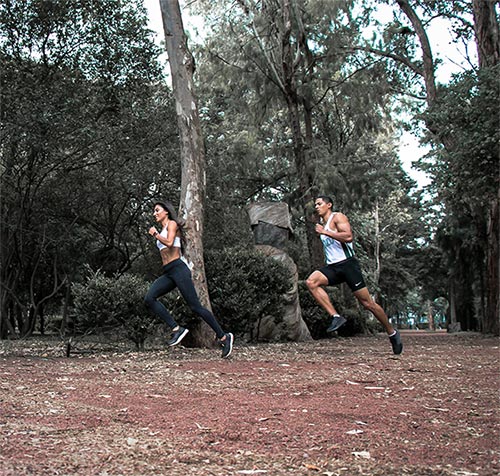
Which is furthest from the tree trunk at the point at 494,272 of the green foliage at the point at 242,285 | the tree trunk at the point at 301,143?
the green foliage at the point at 242,285

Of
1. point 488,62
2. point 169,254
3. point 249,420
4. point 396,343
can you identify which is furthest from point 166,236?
point 488,62

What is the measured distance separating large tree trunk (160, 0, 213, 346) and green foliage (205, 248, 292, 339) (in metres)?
0.94

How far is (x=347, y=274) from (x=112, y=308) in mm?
3592

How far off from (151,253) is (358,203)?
6.51 m

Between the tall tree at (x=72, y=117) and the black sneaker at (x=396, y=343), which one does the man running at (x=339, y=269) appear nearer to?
the black sneaker at (x=396, y=343)

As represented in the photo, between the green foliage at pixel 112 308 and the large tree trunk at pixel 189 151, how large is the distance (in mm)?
1027

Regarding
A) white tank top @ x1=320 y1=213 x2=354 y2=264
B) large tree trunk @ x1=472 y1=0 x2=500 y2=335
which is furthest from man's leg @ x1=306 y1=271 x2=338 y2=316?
large tree trunk @ x1=472 y1=0 x2=500 y2=335

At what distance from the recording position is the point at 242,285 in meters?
10.9

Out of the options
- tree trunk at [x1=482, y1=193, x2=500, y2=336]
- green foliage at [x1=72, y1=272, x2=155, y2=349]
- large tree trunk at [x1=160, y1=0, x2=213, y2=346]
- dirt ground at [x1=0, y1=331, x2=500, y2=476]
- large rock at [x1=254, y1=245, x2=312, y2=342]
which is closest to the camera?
dirt ground at [x1=0, y1=331, x2=500, y2=476]

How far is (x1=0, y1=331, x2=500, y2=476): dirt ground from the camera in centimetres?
272

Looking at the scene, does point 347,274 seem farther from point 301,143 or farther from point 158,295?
point 301,143

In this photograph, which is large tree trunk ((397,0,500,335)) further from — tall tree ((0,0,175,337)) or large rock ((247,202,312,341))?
tall tree ((0,0,175,337))

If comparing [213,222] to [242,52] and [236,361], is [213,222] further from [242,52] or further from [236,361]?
[236,361]

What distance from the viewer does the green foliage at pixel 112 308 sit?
9.01 meters
